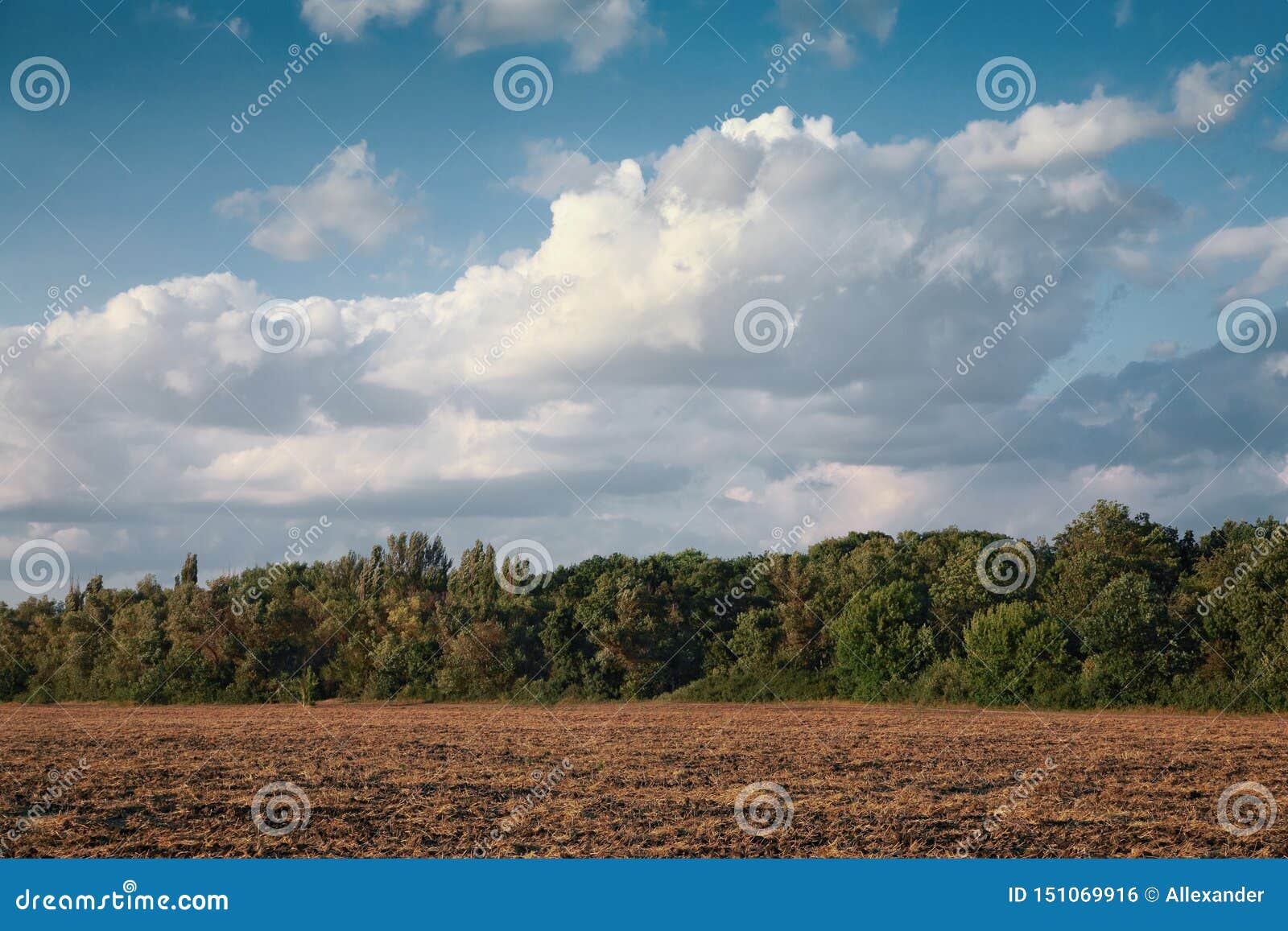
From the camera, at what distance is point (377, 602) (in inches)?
1930

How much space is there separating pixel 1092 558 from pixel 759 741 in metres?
22.1

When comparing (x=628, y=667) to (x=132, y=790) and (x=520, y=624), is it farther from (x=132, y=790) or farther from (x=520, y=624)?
(x=132, y=790)

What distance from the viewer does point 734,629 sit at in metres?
46.0

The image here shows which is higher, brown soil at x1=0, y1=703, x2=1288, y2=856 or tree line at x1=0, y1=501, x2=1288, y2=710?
tree line at x1=0, y1=501, x2=1288, y2=710

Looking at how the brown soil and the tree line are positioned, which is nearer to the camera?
the brown soil

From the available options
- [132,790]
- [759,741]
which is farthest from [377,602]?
[132,790]

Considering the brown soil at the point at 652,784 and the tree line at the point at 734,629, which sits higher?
the tree line at the point at 734,629

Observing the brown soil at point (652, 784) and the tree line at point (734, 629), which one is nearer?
the brown soil at point (652, 784)

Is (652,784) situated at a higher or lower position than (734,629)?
lower

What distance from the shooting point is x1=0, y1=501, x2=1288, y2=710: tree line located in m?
36.9

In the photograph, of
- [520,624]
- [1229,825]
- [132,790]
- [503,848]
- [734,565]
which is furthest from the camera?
[734,565]

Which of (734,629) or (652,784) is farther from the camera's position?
(734,629)

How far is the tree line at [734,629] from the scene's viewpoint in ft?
121

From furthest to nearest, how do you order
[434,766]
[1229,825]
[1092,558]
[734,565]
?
[734,565], [1092,558], [434,766], [1229,825]
